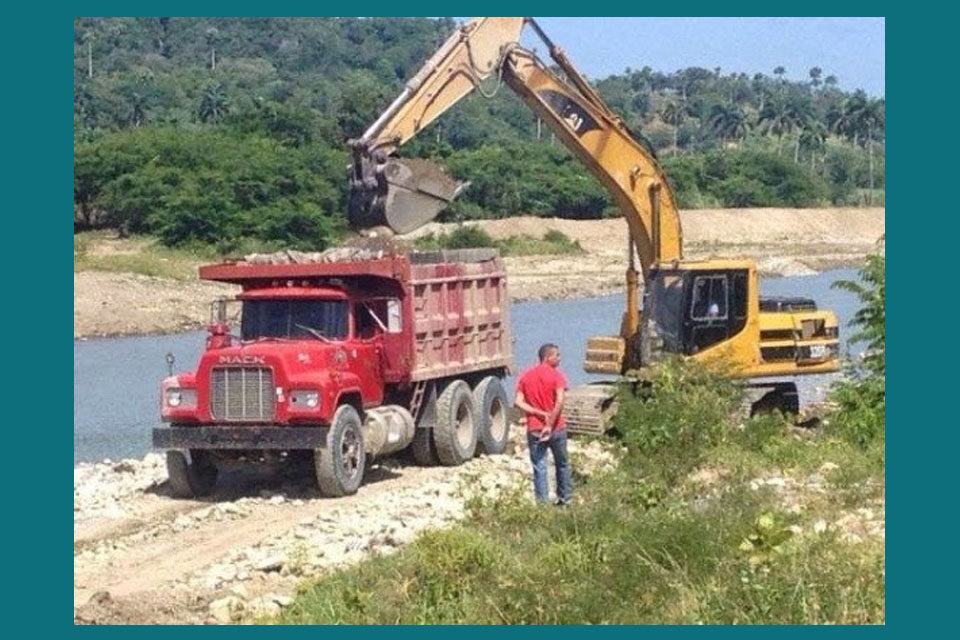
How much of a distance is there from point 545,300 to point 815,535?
49.5 meters

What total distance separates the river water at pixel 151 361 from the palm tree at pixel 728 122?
225 ft

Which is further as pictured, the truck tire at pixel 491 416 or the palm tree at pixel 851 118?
the palm tree at pixel 851 118

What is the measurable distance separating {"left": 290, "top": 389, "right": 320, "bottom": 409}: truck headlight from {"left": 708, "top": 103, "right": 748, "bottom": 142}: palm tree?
381ft

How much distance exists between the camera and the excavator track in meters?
20.7

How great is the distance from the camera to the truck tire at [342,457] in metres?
17.4

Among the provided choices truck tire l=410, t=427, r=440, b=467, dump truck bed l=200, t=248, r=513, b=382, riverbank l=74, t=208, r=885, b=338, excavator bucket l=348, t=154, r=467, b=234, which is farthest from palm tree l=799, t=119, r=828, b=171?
truck tire l=410, t=427, r=440, b=467

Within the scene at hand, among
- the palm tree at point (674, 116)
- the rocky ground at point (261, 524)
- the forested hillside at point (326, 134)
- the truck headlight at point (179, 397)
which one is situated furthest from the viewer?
the palm tree at point (674, 116)

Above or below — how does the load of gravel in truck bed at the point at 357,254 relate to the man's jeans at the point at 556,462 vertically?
above

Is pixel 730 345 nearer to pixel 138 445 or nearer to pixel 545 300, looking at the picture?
pixel 138 445

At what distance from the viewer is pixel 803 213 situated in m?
92.6

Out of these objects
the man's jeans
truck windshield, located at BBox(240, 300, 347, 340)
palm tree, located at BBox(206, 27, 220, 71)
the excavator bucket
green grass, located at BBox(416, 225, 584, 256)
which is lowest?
the man's jeans

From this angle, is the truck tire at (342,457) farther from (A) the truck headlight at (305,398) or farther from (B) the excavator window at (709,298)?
(B) the excavator window at (709,298)

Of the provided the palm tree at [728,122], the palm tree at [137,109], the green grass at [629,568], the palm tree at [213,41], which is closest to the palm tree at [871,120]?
the palm tree at [728,122]

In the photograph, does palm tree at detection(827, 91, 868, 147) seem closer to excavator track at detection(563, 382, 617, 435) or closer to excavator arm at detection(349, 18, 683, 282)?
excavator arm at detection(349, 18, 683, 282)
